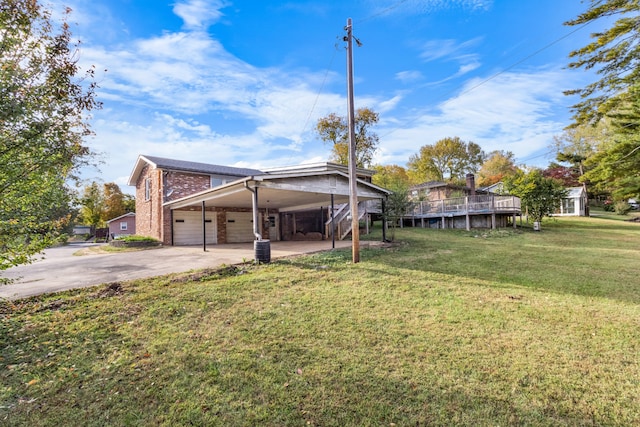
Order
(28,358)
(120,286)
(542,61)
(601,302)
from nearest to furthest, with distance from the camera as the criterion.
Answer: (28,358)
(601,302)
(120,286)
(542,61)

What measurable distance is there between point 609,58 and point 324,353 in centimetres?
919

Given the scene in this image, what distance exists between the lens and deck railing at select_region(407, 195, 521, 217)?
18578mm

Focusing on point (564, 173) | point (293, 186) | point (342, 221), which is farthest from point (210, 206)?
point (564, 173)

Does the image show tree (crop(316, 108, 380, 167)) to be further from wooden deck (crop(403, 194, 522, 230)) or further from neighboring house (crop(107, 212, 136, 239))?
neighboring house (crop(107, 212, 136, 239))

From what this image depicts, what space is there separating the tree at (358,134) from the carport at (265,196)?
15335mm

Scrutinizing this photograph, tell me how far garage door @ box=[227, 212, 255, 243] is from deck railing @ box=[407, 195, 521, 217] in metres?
10.5

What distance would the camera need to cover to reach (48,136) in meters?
4.14

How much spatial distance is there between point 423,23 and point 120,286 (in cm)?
1367

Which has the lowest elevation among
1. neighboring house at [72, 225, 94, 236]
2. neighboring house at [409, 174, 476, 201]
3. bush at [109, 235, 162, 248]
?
bush at [109, 235, 162, 248]

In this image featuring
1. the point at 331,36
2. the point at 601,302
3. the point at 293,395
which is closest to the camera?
the point at 293,395

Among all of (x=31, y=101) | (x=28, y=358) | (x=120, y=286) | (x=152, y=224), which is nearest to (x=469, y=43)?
(x=31, y=101)

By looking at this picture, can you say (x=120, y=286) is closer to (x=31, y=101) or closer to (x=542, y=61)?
(x=31, y=101)

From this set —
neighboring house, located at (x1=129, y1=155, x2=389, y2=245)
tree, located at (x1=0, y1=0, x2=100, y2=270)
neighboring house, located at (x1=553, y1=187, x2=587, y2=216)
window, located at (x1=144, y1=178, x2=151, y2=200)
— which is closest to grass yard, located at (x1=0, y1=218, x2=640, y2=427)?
tree, located at (x1=0, y1=0, x2=100, y2=270)

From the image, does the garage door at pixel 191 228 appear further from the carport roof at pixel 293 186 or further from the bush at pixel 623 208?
the bush at pixel 623 208
